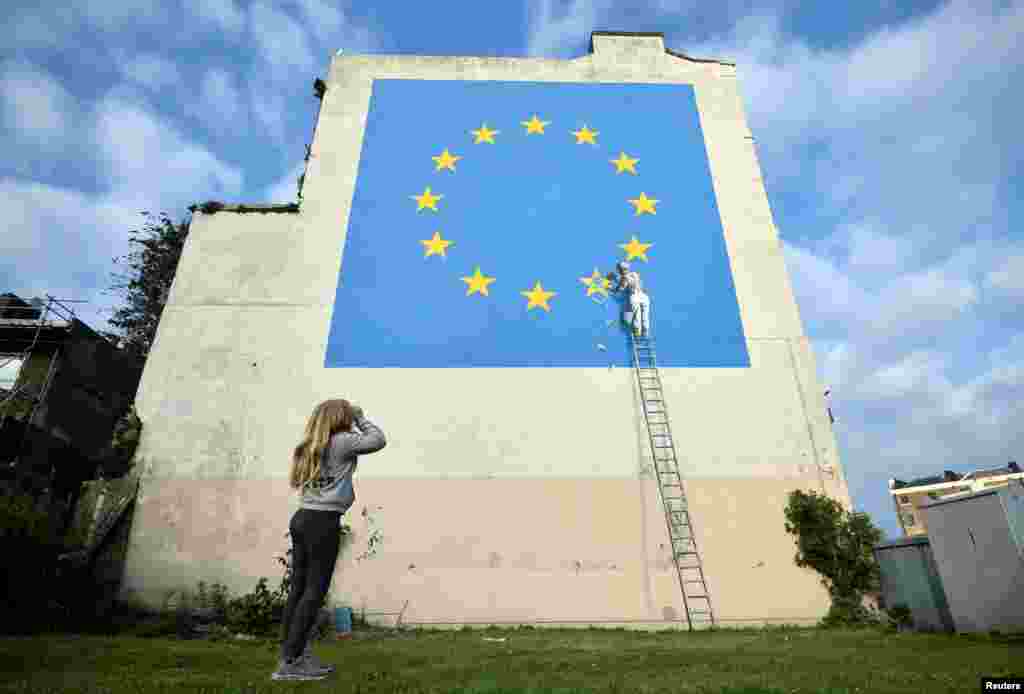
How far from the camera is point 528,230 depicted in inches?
484

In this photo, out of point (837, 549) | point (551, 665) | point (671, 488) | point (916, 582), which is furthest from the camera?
point (671, 488)

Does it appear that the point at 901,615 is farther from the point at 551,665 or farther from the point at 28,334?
the point at 28,334

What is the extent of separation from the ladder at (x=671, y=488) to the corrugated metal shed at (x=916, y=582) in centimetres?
263

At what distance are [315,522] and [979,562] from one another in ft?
20.1

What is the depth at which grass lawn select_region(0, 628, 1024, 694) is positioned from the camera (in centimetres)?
332

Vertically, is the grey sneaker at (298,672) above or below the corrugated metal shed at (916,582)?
below

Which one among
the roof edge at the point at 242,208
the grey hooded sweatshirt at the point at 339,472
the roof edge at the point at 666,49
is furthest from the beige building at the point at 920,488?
the grey hooded sweatshirt at the point at 339,472

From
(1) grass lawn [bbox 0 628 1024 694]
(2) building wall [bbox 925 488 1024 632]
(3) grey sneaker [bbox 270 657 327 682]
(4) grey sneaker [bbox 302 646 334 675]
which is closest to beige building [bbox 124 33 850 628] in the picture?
(1) grass lawn [bbox 0 628 1024 694]

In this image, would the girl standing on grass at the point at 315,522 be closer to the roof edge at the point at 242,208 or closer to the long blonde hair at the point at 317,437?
the long blonde hair at the point at 317,437

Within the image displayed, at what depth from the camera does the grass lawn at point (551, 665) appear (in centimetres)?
332

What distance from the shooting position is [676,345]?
36.7 ft

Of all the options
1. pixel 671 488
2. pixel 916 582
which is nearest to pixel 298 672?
pixel 916 582

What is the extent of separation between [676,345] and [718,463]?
2.36 meters

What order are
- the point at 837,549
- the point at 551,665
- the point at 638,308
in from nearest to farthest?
the point at 551,665 → the point at 837,549 → the point at 638,308
